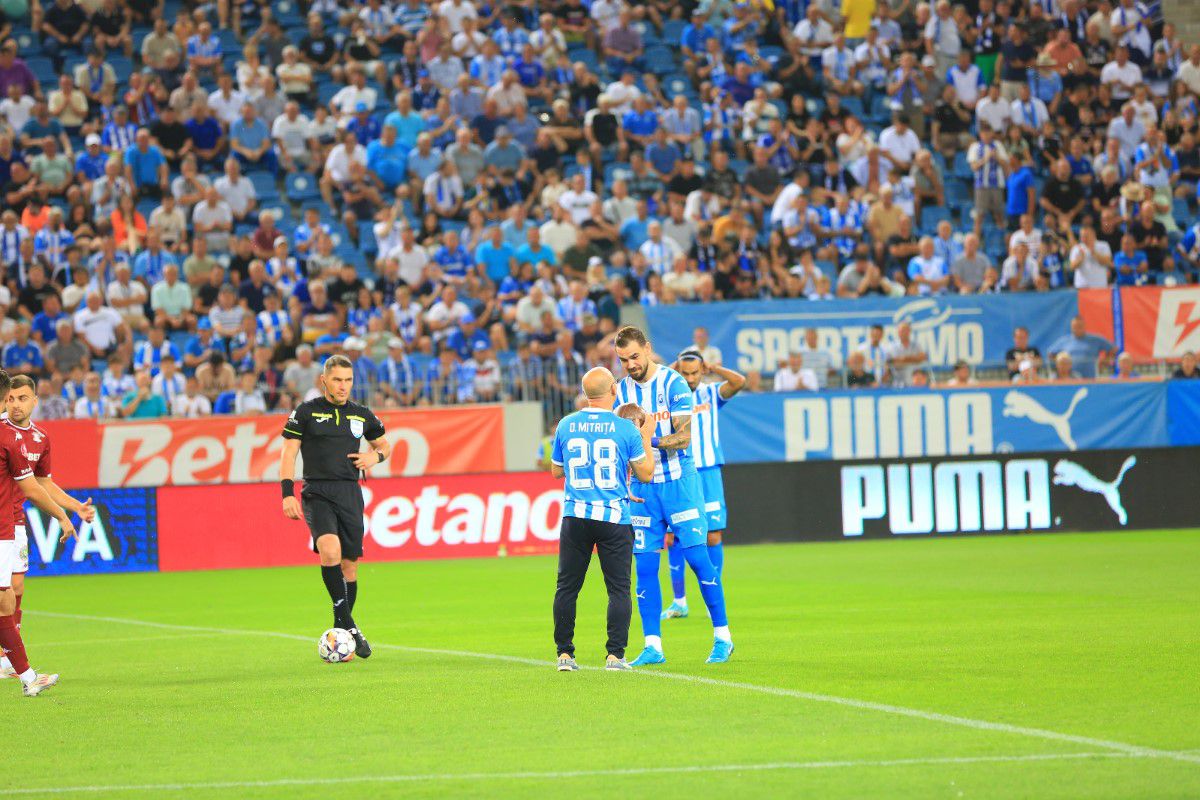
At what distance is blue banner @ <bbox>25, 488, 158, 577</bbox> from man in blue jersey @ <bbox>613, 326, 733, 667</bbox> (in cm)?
1349

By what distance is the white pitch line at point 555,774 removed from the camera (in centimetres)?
770

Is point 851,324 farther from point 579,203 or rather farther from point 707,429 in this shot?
point 707,429

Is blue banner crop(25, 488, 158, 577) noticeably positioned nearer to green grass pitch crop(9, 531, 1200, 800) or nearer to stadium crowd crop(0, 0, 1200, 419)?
stadium crowd crop(0, 0, 1200, 419)

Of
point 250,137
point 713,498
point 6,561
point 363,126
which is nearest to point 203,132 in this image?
point 250,137

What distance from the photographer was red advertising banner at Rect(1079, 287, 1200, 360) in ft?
85.9

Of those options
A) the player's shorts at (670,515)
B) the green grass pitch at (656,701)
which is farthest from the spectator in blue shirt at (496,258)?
the player's shorts at (670,515)

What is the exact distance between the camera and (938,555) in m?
21.8

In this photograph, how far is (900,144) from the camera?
1193 inches

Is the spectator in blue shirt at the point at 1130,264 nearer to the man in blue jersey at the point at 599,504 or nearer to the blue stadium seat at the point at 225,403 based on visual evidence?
the blue stadium seat at the point at 225,403

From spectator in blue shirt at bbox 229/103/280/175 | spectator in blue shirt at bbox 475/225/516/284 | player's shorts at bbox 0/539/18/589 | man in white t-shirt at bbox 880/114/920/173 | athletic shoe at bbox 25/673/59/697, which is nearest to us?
player's shorts at bbox 0/539/18/589

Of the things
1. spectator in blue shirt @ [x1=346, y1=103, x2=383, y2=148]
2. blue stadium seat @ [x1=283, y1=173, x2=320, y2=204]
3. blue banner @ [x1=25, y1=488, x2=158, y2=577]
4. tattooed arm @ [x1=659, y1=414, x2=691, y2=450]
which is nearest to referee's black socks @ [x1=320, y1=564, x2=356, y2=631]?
tattooed arm @ [x1=659, y1=414, x2=691, y2=450]

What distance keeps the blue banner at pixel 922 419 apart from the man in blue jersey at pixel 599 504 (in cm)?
1450

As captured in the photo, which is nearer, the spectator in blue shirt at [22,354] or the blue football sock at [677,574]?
the blue football sock at [677,574]

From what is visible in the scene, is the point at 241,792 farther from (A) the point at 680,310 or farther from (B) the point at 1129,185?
(B) the point at 1129,185
